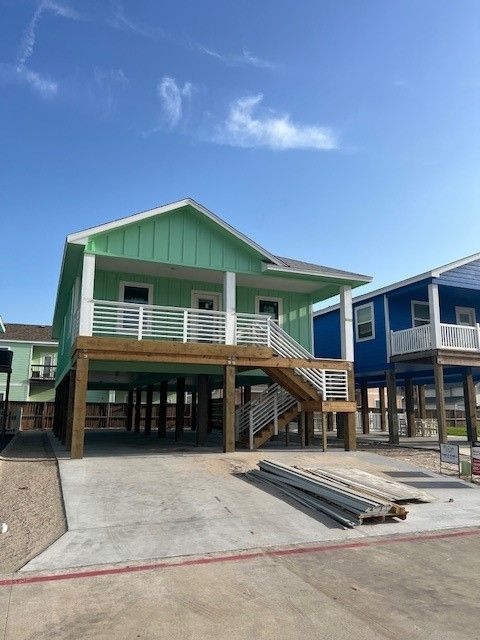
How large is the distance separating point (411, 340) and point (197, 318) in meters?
10.0

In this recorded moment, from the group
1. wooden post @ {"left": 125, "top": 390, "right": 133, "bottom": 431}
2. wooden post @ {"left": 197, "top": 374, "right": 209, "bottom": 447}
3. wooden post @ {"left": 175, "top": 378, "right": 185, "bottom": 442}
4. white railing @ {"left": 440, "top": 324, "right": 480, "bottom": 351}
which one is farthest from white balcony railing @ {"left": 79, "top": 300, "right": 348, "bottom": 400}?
wooden post @ {"left": 125, "top": 390, "right": 133, "bottom": 431}

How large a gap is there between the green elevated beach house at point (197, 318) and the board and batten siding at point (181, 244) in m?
0.03

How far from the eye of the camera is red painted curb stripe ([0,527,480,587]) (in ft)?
19.9

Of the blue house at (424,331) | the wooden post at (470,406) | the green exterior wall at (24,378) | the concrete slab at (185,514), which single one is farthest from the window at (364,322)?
the green exterior wall at (24,378)

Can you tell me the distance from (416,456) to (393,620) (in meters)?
13.4

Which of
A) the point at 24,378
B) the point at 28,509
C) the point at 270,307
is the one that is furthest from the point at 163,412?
the point at 24,378

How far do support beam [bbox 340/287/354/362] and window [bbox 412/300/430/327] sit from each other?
21.6 feet

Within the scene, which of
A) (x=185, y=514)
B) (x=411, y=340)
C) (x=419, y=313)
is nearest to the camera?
(x=185, y=514)

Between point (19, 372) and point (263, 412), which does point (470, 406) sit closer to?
point (263, 412)

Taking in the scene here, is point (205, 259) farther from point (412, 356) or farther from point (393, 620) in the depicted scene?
point (393, 620)

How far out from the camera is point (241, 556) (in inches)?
279

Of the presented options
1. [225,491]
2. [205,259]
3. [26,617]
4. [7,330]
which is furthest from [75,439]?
[7,330]

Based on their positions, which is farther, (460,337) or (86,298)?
(460,337)

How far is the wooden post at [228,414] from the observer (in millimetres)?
16109
